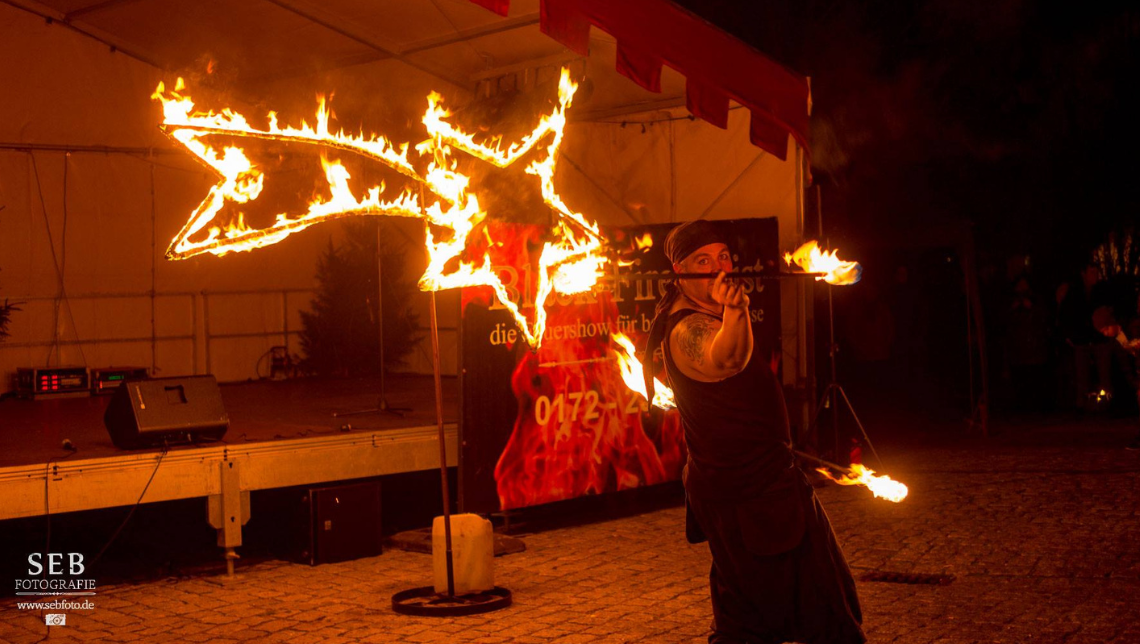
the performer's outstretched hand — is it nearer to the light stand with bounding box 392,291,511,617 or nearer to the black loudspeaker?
the light stand with bounding box 392,291,511,617

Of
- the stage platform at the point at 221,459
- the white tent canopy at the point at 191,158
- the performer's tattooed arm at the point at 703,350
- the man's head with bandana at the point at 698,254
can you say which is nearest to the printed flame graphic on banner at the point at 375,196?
the man's head with bandana at the point at 698,254

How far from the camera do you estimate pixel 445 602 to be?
686 cm

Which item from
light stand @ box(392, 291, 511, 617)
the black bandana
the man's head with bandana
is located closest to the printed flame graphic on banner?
light stand @ box(392, 291, 511, 617)

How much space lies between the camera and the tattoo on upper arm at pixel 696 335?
4.69m

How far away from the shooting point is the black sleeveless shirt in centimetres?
470

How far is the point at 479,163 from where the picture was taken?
1385 centimetres

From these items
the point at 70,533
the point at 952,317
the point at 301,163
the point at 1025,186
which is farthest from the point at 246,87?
the point at 1025,186

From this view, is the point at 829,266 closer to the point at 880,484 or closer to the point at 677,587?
the point at 880,484

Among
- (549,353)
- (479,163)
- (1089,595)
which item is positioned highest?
(479,163)

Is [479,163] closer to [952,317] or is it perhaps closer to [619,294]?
[619,294]

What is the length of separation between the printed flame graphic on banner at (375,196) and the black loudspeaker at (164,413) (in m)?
1.75

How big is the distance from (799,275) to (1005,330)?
12406 millimetres

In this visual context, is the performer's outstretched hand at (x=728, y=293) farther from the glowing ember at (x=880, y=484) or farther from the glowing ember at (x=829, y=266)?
the glowing ember at (x=880, y=484)

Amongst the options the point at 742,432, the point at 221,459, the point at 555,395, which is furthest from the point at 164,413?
the point at 742,432
